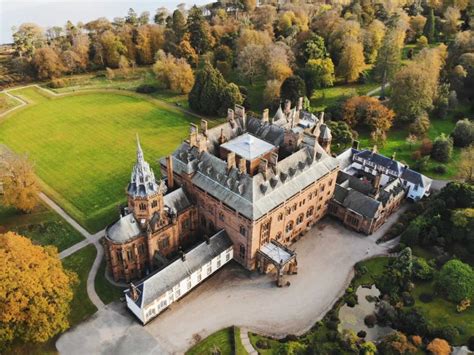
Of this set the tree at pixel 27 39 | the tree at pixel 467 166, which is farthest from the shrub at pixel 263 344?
the tree at pixel 27 39

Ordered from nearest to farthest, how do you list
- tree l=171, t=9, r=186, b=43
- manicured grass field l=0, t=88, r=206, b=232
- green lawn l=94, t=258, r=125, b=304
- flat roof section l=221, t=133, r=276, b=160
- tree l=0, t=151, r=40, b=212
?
green lawn l=94, t=258, r=125, b=304
flat roof section l=221, t=133, r=276, b=160
tree l=0, t=151, r=40, b=212
manicured grass field l=0, t=88, r=206, b=232
tree l=171, t=9, r=186, b=43

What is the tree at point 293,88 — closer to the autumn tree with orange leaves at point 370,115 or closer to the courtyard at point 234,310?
the autumn tree with orange leaves at point 370,115

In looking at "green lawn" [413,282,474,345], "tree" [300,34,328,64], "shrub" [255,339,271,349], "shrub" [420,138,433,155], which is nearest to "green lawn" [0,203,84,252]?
"shrub" [255,339,271,349]

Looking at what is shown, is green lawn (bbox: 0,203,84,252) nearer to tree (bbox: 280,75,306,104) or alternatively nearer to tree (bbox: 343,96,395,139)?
tree (bbox: 280,75,306,104)

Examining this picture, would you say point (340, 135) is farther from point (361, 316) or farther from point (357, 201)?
point (361, 316)

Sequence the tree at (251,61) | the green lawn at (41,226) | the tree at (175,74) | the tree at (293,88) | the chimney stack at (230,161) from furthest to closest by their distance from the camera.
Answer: the tree at (175,74) < the tree at (251,61) < the tree at (293,88) < the green lawn at (41,226) < the chimney stack at (230,161)

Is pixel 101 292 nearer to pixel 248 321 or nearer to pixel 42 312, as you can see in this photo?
pixel 42 312
